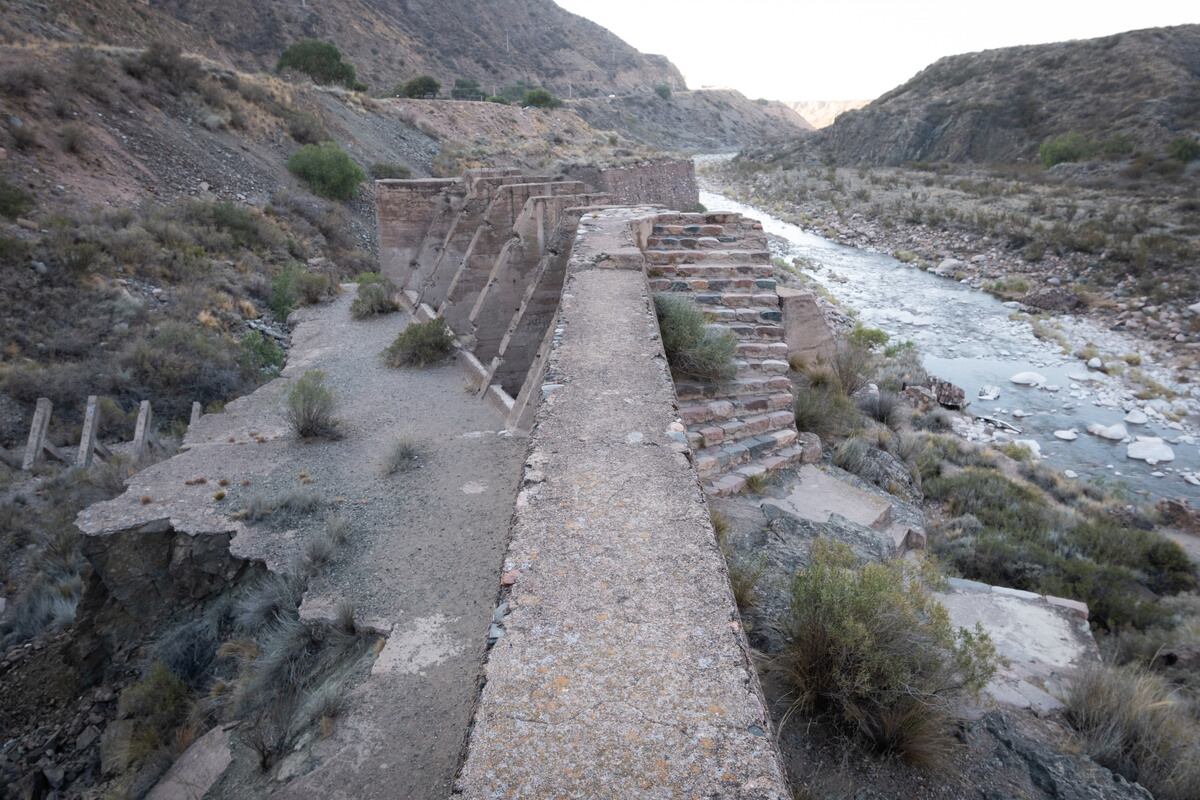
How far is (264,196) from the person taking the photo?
19.4 m

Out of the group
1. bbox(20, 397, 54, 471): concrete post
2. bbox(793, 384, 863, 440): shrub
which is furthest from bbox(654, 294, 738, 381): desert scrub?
bbox(20, 397, 54, 471): concrete post

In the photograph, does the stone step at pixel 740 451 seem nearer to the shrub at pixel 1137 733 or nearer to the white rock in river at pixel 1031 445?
the shrub at pixel 1137 733

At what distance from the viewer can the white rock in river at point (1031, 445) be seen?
10539mm

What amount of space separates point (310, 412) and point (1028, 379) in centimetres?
1351

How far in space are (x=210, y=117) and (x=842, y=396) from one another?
2194 centimetres

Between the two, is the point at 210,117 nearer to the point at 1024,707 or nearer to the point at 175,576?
the point at 175,576

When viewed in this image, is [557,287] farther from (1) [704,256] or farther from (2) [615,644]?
(2) [615,644]

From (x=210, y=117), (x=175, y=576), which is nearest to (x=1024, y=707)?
(x=175, y=576)

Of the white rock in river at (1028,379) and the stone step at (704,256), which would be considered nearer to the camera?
the stone step at (704,256)

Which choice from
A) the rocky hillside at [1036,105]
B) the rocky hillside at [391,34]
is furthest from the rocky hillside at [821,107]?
the rocky hillside at [1036,105]

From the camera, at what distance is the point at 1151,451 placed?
10.6m

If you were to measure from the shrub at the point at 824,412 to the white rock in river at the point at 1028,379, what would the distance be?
28.1 ft

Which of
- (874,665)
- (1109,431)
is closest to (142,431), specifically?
(874,665)

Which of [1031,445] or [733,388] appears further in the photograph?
[1031,445]
